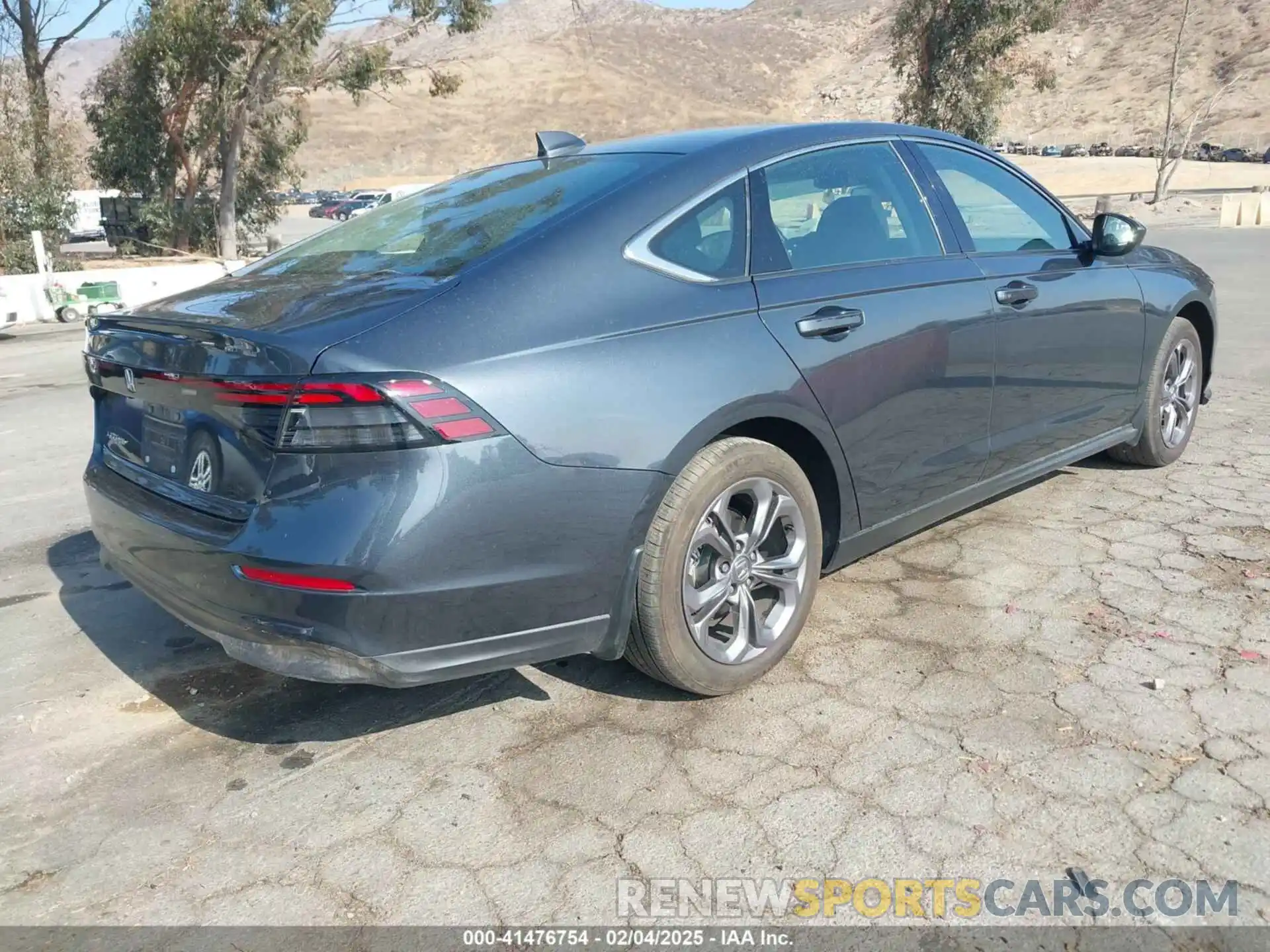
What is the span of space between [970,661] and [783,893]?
1321mm

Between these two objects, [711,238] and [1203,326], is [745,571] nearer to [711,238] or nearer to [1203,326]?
[711,238]

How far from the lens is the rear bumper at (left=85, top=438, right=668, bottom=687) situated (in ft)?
8.19

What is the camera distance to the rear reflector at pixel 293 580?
251cm

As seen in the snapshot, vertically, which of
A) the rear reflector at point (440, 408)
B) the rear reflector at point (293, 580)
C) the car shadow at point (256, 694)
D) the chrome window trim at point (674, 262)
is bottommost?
the car shadow at point (256, 694)

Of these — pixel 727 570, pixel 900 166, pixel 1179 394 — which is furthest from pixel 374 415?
pixel 1179 394

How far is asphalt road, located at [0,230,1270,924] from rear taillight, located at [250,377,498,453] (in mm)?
979

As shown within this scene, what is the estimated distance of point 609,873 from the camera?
2443mm

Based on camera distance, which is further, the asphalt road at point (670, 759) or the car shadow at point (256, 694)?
the car shadow at point (256, 694)

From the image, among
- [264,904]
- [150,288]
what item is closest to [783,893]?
[264,904]

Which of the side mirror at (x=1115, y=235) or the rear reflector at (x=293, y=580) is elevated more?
the side mirror at (x=1115, y=235)

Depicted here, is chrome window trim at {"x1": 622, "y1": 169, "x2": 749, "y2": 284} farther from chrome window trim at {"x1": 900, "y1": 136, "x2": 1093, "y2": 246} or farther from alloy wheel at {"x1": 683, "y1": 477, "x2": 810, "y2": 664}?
chrome window trim at {"x1": 900, "y1": 136, "x2": 1093, "y2": 246}

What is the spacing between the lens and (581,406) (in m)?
2.69

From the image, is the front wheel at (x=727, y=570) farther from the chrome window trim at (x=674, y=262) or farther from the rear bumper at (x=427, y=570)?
the chrome window trim at (x=674, y=262)

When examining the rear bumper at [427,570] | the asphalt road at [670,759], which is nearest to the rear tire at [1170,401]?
the asphalt road at [670,759]
